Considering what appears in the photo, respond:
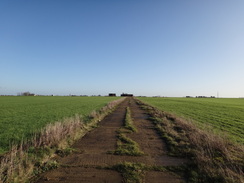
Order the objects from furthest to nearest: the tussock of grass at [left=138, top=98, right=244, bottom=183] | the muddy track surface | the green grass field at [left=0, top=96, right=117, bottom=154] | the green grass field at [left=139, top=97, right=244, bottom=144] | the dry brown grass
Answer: the green grass field at [left=139, top=97, right=244, bottom=144], the green grass field at [left=0, top=96, right=117, bottom=154], the muddy track surface, the tussock of grass at [left=138, top=98, right=244, bottom=183], the dry brown grass

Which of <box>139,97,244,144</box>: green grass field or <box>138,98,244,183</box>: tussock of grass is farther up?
<box>138,98,244,183</box>: tussock of grass

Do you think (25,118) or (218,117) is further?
(218,117)

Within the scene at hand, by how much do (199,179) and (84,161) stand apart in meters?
4.19

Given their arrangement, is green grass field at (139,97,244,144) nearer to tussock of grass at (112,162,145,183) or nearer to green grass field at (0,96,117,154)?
tussock of grass at (112,162,145,183)

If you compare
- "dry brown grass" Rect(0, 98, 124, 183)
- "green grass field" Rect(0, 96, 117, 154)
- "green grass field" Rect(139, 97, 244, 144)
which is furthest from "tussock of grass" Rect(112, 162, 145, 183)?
"green grass field" Rect(139, 97, 244, 144)

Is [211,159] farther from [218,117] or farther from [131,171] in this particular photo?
[218,117]

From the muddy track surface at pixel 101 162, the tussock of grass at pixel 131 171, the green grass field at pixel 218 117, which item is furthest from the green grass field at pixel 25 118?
the green grass field at pixel 218 117

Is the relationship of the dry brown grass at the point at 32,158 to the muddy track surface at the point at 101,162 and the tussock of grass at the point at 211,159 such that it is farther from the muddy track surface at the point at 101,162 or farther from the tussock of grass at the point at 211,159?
the tussock of grass at the point at 211,159

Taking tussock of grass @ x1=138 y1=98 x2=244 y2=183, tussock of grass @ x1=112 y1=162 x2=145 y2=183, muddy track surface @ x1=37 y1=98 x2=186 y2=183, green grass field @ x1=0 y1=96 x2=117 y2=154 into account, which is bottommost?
green grass field @ x1=0 y1=96 x2=117 y2=154

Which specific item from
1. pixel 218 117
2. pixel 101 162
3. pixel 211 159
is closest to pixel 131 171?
pixel 101 162

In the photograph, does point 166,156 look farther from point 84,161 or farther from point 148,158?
point 84,161

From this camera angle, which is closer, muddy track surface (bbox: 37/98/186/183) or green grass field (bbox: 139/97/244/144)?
muddy track surface (bbox: 37/98/186/183)

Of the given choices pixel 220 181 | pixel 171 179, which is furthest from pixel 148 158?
pixel 220 181

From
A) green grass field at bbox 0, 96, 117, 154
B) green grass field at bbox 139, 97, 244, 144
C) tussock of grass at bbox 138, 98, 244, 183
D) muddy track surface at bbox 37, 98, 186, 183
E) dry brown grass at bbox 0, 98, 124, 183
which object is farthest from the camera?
green grass field at bbox 139, 97, 244, 144
